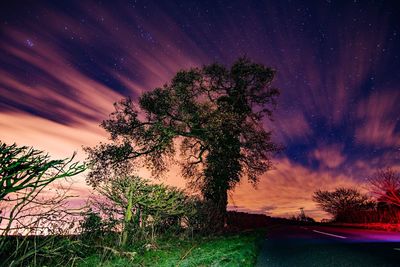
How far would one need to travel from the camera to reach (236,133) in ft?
68.5

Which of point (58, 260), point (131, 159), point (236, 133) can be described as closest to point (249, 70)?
point (236, 133)

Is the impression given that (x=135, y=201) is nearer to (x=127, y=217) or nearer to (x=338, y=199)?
(x=127, y=217)

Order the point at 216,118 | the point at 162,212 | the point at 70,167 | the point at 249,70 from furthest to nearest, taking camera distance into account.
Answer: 1. the point at 249,70
2. the point at 216,118
3. the point at 162,212
4. the point at 70,167

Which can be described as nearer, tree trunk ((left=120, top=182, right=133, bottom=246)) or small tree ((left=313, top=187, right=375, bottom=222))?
tree trunk ((left=120, top=182, right=133, bottom=246))

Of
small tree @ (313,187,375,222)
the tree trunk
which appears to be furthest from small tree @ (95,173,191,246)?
small tree @ (313,187,375,222)

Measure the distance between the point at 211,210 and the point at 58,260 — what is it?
932 centimetres

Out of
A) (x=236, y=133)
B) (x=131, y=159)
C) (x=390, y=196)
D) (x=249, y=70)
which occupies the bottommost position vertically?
(x=390, y=196)

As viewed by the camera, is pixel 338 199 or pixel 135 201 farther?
pixel 338 199

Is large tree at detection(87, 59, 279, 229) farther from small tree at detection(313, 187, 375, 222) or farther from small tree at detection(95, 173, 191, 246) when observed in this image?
small tree at detection(313, 187, 375, 222)

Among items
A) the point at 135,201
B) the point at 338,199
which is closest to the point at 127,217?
the point at 135,201

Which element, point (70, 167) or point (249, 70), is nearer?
point (70, 167)

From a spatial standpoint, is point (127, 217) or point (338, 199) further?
point (338, 199)

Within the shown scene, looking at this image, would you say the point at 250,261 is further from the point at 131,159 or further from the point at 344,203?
the point at 344,203

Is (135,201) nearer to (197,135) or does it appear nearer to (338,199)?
(197,135)
